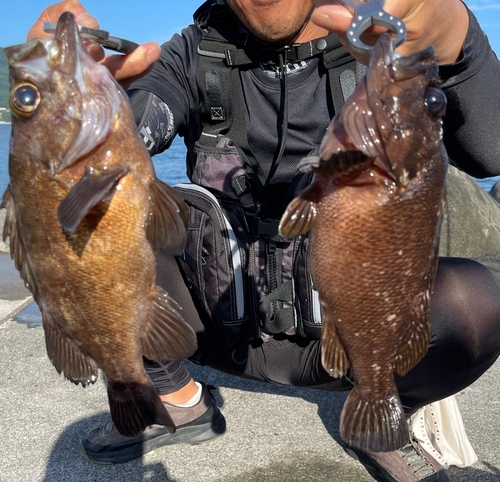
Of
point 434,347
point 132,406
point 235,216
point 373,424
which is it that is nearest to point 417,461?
point 434,347

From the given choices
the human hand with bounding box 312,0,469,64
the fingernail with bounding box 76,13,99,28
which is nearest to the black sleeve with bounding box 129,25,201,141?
the fingernail with bounding box 76,13,99,28

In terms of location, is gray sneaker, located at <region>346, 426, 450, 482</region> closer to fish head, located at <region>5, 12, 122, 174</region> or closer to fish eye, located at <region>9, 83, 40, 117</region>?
fish head, located at <region>5, 12, 122, 174</region>

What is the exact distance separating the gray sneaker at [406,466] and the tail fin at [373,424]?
1.03m

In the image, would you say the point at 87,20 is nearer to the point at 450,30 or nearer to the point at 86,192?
the point at 86,192

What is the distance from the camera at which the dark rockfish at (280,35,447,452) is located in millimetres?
1773

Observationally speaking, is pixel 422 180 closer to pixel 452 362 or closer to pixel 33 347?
pixel 452 362

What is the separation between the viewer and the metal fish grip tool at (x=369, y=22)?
175 cm

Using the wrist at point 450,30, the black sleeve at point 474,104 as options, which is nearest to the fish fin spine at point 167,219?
the wrist at point 450,30

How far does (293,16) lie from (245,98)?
0.52 m

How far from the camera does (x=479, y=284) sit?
9.62ft

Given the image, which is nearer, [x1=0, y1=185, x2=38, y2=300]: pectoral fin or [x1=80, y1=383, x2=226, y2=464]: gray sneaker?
[x1=0, y1=185, x2=38, y2=300]: pectoral fin

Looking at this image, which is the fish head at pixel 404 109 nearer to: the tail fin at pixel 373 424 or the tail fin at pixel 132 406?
the tail fin at pixel 373 424

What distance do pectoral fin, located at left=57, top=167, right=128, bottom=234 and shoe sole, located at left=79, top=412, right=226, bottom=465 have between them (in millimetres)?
1967

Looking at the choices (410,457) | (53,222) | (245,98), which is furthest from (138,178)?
(410,457)
